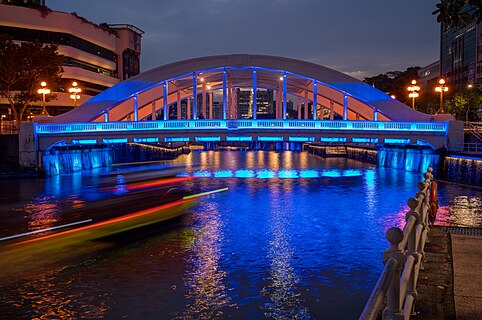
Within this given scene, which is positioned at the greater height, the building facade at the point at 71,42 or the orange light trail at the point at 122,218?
the building facade at the point at 71,42

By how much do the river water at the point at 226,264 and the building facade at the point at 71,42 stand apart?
5015cm

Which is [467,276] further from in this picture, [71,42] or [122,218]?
[71,42]

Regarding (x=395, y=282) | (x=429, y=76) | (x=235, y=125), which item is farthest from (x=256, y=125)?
(x=429, y=76)

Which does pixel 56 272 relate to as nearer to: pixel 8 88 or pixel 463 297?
pixel 463 297

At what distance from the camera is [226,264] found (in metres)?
18.3

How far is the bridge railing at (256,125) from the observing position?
48.2 meters

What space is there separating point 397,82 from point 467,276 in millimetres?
141289

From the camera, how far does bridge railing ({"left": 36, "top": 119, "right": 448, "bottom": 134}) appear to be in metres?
48.2

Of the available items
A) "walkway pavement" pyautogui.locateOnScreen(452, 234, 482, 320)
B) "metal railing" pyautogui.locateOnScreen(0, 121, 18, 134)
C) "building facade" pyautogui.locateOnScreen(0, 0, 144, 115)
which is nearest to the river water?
"walkway pavement" pyautogui.locateOnScreen(452, 234, 482, 320)

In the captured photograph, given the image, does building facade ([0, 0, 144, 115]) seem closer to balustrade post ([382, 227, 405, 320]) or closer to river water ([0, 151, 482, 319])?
river water ([0, 151, 482, 319])

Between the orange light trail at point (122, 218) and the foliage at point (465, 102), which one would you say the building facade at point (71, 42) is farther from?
Answer: the foliage at point (465, 102)

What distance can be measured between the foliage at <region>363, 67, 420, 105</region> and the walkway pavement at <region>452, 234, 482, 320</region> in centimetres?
11217

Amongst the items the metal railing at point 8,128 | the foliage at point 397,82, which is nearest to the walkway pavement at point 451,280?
the metal railing at point 8,128

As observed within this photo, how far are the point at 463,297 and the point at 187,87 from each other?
Answer: 68.5 m
